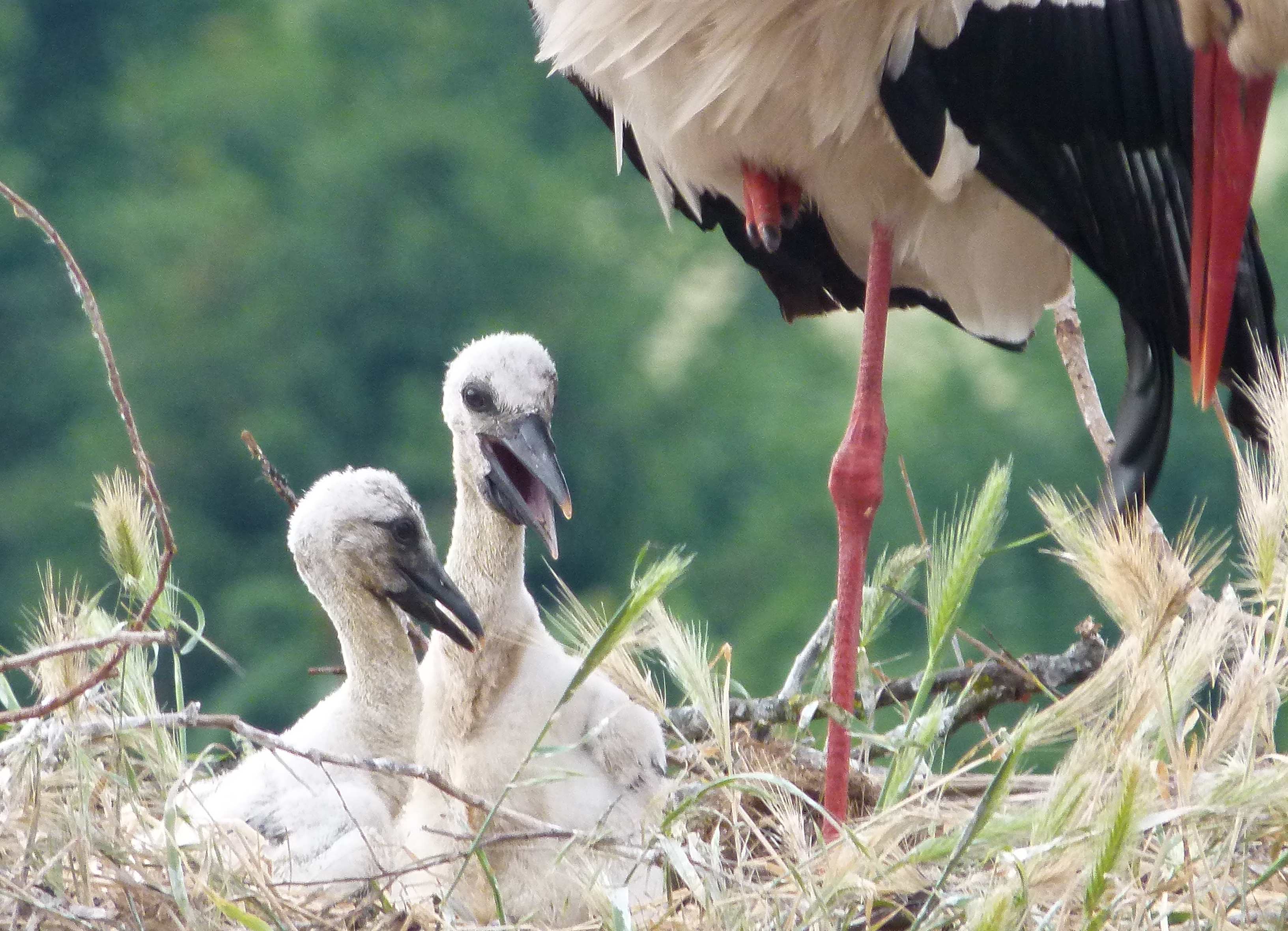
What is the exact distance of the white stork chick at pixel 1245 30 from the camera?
119 cm

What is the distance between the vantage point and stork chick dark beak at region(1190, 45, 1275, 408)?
1.32 meters

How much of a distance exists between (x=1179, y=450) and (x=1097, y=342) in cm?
96

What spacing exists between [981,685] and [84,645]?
2.79 ft

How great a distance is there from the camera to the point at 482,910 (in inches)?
64.6

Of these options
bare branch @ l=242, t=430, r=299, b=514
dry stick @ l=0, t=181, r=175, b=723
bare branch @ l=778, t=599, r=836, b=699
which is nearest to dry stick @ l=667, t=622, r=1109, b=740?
bare branch @ l=778, t=599, r=836, b=699

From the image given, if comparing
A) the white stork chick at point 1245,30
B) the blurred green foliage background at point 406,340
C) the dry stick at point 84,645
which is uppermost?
the white stork chick at point 1245,30

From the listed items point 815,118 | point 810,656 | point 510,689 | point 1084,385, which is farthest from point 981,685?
point 815,118

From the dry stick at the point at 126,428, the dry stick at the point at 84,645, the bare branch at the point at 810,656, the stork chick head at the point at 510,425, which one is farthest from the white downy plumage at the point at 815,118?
the dry stick at the point at 84,645

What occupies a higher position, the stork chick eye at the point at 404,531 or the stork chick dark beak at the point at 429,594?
the stork chick eye at the point at 404,531

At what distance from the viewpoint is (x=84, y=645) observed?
1.28m

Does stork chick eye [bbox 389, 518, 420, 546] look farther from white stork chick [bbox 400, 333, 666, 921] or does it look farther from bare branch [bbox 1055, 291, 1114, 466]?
bare branch [bbox 1055, 291, 1114, 466]

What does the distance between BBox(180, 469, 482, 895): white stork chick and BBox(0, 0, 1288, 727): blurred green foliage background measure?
467 centimetres

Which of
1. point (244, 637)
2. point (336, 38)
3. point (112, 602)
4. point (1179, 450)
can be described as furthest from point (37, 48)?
point (1179, 450)

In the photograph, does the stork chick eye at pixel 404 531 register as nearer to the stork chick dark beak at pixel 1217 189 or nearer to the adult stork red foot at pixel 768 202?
the adult stork red foot at pixel 768 202
